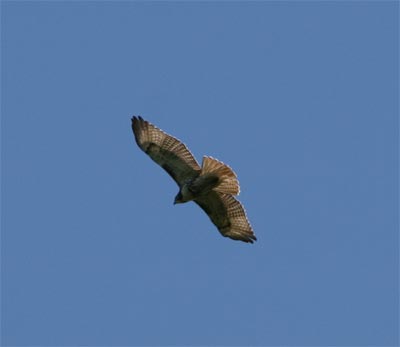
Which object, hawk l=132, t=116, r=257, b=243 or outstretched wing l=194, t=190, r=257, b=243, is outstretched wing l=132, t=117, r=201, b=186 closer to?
hawk l=132, t=116, r=257, b=243

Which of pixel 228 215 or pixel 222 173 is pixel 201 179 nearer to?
pixel 222 173

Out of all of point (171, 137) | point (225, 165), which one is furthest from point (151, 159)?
point (225, 165)

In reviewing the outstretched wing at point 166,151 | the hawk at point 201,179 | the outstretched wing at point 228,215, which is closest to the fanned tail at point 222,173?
the hawk at point 201,179

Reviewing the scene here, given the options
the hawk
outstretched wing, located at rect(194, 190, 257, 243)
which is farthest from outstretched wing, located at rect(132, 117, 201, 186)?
outstretched wing, located at rect(194, 190, 257, 243)

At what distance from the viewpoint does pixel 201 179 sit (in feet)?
67.0

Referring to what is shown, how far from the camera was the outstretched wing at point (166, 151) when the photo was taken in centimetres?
2084

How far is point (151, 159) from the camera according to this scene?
69.5ft

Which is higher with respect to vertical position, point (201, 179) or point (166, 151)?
point (166, 151)

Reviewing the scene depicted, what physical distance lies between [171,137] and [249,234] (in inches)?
93.0

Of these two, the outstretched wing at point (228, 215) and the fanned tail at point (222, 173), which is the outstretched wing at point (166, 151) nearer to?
the fanned tail at point (222, 173)

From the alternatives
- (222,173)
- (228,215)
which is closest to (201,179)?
(222,173)

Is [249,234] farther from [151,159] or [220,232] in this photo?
[151,159]

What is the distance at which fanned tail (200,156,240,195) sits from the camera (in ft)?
65.4

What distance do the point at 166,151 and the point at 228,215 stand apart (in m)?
1.73
